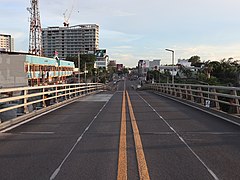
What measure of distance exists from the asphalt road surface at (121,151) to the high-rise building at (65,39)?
175m

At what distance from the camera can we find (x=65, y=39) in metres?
189

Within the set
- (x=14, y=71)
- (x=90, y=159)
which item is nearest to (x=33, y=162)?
(x=90, y=159)

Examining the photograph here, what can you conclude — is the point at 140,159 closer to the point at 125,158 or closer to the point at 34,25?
the point at 125,158

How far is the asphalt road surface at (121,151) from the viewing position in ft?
18.6

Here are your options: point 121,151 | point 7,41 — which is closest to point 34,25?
point 7,41

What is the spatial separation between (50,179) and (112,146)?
2.56 meters

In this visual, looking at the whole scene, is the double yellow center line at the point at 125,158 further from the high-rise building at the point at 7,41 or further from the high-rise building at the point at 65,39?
the high-rise building at the point at 65,39

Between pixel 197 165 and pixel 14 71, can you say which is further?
pixel 14 71

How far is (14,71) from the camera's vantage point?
62312mm

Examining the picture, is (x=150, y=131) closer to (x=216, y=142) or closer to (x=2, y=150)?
(x=216, y=142)

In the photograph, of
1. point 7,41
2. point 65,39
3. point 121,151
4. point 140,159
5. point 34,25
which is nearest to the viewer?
point 140,159

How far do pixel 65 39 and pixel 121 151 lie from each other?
188 m

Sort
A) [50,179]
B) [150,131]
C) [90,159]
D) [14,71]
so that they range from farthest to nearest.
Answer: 1. [14,71]
2. [150,131]
3. [90,159]
4. [50,179]

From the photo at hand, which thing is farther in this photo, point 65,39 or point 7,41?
point 65,39
